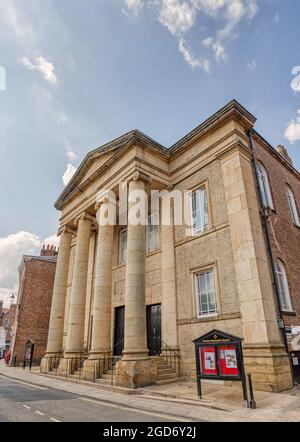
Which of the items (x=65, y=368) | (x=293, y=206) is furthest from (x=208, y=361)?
(x=293, y=206)

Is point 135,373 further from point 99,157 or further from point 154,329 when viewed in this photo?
point 99,157

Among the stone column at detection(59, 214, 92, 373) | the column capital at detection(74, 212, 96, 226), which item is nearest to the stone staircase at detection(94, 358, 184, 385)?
the stone column at detection(59, 214, 92, 373)

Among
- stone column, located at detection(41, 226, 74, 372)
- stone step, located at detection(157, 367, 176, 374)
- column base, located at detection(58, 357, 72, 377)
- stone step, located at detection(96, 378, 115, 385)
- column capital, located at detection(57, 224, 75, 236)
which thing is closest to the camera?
stone step, located at detection(96, 378, 115, 385)

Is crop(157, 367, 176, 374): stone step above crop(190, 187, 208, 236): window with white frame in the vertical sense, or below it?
below

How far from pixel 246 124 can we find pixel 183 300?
26.9ft

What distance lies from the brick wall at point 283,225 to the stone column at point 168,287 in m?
4.48

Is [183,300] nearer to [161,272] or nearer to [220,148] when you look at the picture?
[161,272]

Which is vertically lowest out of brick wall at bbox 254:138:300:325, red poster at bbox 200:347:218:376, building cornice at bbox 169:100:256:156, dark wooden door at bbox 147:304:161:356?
red poster at bbox 200:347:218:376

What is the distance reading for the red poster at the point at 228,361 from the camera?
7.31 m

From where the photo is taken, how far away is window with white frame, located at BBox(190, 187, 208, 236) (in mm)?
12797

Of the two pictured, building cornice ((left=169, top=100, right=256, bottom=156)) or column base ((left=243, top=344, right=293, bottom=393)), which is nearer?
column base ((left=243, top=344, right=293, bottom=393))

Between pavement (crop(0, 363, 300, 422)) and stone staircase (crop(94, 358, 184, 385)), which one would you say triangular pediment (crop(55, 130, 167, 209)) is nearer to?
stone staircase (crop(94, 358, 184, 385))

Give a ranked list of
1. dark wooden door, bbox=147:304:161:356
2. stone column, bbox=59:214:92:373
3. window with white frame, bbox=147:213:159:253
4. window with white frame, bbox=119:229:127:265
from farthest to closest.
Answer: window with white frame, bbox=119:229:127:265 < window with white frame, bbox=147:213:159:253 < stone column, bbox=59:214:92:373 < dark wooden door, bbox=147:304:161:356

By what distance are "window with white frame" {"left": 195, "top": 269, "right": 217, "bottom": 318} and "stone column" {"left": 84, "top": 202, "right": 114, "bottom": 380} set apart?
4193 millimetres
